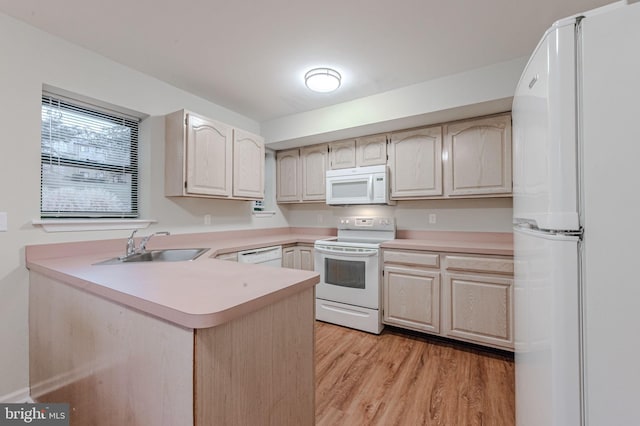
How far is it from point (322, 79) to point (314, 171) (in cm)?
139

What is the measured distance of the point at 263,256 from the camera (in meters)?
2.87

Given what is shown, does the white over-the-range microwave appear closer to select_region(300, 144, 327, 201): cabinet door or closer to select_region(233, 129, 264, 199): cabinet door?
select_region(300, 144, 327, 201): cabinet door

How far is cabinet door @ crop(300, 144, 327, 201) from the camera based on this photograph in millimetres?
3498

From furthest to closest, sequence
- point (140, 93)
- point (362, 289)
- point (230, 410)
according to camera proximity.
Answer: point (362, 289) < point (140, 93) < point (230, 410)

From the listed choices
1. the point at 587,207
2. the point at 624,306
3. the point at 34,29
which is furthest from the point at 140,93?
the point at 624,306

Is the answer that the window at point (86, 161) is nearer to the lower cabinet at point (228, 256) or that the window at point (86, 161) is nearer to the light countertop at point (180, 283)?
the light countertop at point (180, 283)

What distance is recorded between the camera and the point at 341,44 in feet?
6.46

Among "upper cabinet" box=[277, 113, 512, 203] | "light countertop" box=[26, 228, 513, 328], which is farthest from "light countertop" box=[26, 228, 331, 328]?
"upper cabinet" box=[277, 113, 512, 203]

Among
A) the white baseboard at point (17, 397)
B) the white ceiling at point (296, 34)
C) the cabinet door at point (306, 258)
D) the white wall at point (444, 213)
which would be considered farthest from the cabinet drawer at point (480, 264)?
the white baseboard at point (17, 397)

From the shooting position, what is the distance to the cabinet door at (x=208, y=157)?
7.98ft

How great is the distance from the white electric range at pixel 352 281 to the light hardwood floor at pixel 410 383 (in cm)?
21

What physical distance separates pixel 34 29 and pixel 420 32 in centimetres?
253

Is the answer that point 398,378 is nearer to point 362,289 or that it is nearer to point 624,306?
point 362,289

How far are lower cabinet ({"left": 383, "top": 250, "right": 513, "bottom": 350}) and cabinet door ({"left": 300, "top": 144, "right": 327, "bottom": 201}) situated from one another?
4.12ft
